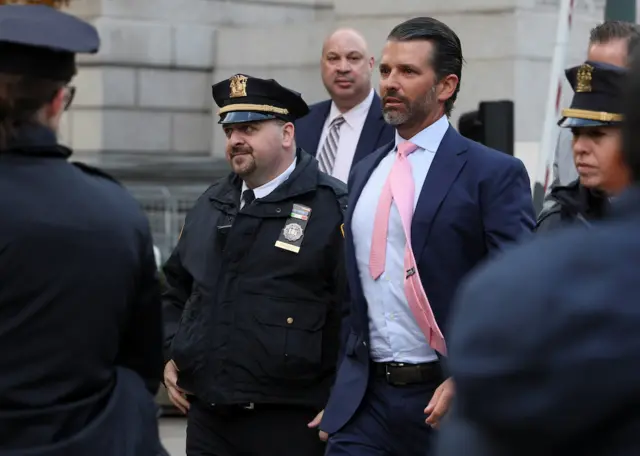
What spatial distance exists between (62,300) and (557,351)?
1824 millimetres

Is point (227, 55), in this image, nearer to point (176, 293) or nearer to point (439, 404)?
point (176, 293)

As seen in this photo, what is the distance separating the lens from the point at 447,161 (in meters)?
5.28

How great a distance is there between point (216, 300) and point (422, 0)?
383 inches

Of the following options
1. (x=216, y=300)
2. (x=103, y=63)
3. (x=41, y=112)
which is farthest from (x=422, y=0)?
(x=41, y=112)

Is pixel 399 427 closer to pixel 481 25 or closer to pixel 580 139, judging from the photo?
pixel 580 139

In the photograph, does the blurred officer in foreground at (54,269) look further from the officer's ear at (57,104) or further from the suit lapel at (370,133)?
the suit lapel at (370,133)

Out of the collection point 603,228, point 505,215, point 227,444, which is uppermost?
point 603,228

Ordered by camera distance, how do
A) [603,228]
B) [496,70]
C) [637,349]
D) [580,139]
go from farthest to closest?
[496,70] < [580,139] < [603,228] < [637,349]

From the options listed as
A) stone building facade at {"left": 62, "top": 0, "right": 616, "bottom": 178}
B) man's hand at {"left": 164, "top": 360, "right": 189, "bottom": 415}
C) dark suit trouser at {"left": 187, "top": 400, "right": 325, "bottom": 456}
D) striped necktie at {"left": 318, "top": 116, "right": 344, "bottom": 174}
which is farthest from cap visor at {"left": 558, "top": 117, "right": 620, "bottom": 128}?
stone building facade at {"left": 62, "top": 0, "right": 616, "bottom": 178}

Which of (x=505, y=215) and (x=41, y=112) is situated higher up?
(x=41, y=112)

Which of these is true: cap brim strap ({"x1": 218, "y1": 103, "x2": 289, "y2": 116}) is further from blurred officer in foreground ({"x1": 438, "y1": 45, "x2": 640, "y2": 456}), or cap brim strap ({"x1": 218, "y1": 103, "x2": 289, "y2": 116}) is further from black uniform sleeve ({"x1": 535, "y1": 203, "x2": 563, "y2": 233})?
blurred officer in foreground ({"x1": 438, "y1": 45, "x2": 640, "y2": 456})

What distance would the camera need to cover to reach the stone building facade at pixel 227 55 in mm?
14336

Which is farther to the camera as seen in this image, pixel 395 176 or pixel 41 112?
pixel 395 176

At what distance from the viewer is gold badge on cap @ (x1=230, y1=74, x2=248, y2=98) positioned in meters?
6.17
